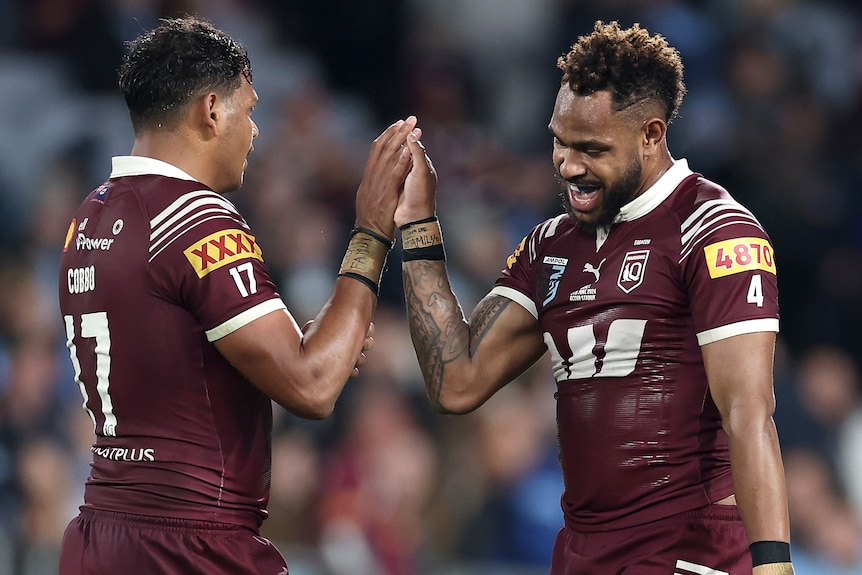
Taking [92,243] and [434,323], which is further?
[434,323]

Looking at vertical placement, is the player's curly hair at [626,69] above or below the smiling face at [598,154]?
above

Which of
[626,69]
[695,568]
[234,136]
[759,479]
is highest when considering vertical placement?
[626,69]

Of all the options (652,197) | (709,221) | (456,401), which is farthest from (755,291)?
(456,401)

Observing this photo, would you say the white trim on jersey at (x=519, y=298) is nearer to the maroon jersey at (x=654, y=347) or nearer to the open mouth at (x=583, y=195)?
the maroon jersey at (x=654, y=347)

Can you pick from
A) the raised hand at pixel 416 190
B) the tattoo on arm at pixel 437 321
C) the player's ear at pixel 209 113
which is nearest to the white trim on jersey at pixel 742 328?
the tattoo on arm at pixel 437 321

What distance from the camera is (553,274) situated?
14.4 feet

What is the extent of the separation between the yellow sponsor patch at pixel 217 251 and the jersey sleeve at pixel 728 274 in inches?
53.2

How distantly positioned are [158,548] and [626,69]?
208cm

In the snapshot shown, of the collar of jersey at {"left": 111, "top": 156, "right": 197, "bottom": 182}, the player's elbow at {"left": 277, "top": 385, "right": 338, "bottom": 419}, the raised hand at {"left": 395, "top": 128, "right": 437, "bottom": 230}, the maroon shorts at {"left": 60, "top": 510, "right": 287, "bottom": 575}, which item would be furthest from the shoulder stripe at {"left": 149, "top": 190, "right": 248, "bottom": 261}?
the raised hand at {"left": 395, "top": 128, "right": 437, "bottom": 230}

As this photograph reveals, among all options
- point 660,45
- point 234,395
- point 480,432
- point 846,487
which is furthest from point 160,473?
point 846,487

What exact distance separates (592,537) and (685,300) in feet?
2.68

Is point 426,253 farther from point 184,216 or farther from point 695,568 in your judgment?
point 695,568

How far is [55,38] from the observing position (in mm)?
10469

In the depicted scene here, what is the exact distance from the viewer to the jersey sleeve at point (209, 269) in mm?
3766
